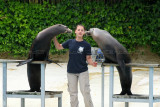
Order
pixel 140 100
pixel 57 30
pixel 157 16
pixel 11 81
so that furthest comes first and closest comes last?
pixel 157 16 < pixel 11 81 < pixel 57 30 < pixel 140 100

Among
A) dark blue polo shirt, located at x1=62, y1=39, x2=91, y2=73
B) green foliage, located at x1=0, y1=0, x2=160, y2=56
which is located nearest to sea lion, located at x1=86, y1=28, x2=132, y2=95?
dark blue polo shirt, located at x1=62, y1=39, x2=91, y2=73

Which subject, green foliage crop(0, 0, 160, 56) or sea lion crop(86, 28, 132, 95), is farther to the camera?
green foliage crop(0, 0, 160, 56)

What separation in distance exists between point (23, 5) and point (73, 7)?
177cm

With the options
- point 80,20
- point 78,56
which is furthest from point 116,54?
point 80,20

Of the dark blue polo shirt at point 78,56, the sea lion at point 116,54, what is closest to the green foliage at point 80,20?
the sea lion at point 116,54

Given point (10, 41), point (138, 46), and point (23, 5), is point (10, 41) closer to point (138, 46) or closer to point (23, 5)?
point (23, 5)

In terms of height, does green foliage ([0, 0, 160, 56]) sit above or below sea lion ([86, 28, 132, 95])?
above

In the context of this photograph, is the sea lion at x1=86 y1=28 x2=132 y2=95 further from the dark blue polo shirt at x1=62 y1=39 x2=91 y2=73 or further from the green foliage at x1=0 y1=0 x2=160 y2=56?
the green foliage at x1=0 y1=0 x2=160 y2=56

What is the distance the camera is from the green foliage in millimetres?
9844

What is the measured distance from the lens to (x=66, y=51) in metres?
10.5

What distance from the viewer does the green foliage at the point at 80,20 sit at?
984 centimetres

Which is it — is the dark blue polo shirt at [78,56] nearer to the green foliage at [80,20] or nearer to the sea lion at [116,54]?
the sea lion at [116,54]

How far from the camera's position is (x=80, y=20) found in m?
9.92

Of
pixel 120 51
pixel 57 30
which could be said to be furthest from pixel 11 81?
pixel 120 51
